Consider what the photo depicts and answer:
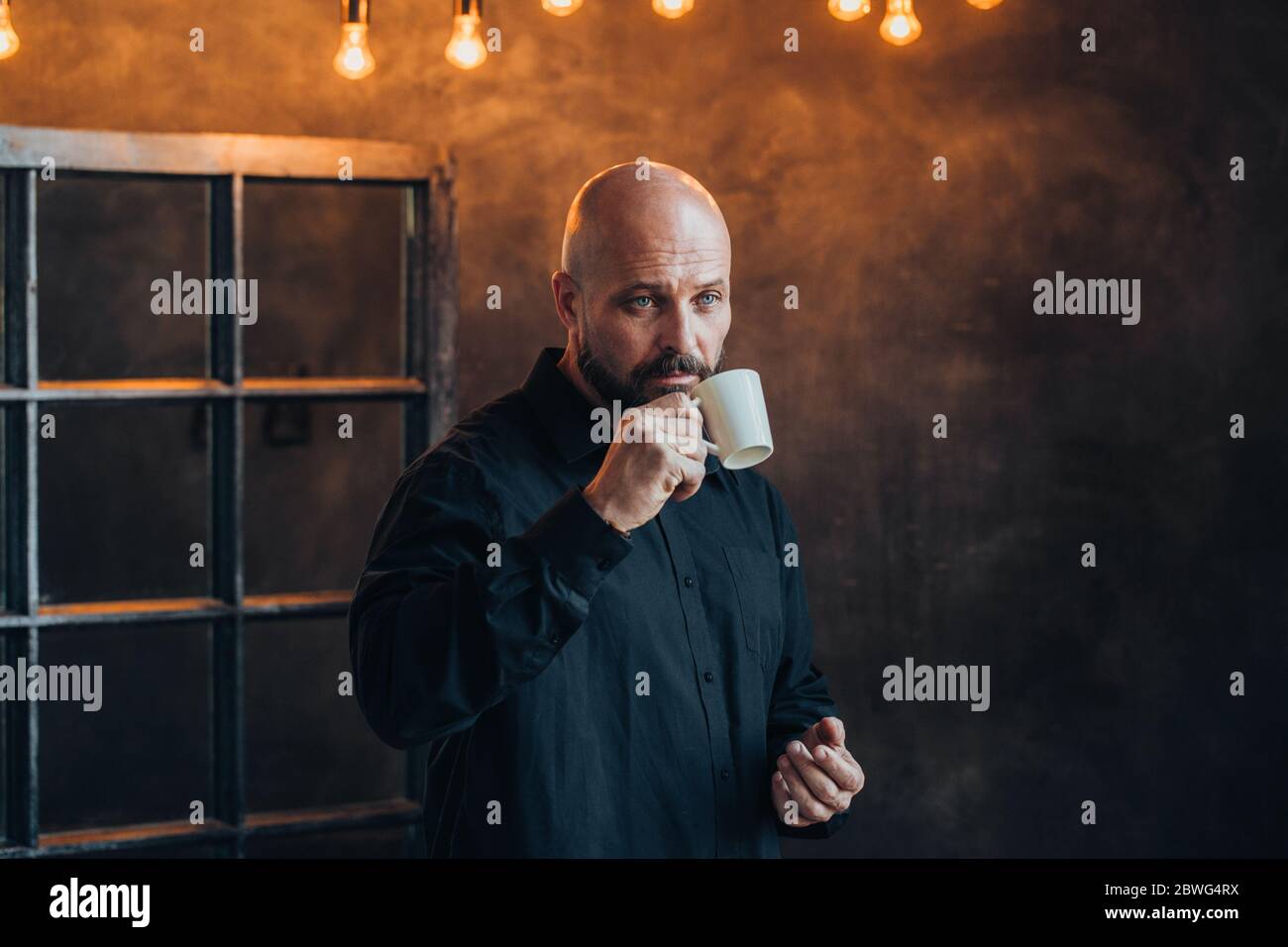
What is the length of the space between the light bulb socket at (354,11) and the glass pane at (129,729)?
7.83ft

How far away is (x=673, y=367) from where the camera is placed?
1.85 meters

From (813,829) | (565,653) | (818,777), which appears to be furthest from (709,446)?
(813,829)

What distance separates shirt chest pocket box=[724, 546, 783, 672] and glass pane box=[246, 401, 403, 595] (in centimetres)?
277

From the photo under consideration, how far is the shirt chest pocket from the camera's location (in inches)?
76.7

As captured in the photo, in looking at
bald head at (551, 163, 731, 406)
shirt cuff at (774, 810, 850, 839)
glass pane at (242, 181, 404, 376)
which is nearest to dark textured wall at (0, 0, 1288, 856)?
bald head at (551, 163, 731, 406)

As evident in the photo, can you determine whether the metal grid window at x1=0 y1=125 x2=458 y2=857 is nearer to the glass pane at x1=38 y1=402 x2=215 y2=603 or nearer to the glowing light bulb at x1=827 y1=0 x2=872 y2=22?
the glowing light bulb at x1=827 y1=0 x2=872 y2=22

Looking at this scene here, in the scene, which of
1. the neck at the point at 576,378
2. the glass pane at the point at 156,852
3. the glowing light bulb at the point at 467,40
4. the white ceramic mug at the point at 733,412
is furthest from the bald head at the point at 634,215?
the glass pane at the point at 156,852

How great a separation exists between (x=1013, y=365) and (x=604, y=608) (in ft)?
5.37

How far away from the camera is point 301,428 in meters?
4.69

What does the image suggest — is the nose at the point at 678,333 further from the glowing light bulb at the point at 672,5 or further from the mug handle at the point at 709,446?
the glowing light bulb at the point at 672,5

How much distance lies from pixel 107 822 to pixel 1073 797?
2753 millimetres

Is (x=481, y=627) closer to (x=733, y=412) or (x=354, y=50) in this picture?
(x=733, y=412)
